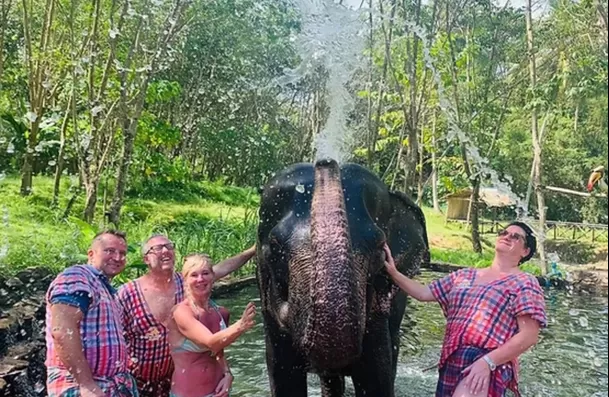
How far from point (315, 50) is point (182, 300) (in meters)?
16.6

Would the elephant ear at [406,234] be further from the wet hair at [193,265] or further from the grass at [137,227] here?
the grass at [137,227]

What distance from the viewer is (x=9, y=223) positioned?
1098 centimetres

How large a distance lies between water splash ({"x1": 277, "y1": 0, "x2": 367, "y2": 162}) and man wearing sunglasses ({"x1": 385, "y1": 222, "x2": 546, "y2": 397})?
11.7 m

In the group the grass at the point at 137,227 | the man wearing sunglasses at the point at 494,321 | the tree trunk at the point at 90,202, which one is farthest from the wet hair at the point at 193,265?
the tree trunk at the point at 90,202

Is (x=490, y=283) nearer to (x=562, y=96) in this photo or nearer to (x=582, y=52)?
(x=582, y=52)

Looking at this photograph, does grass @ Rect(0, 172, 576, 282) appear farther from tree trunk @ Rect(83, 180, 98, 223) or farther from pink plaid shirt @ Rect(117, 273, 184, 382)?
pink plaid shirt @ Rect(117, 273, 184, 382)

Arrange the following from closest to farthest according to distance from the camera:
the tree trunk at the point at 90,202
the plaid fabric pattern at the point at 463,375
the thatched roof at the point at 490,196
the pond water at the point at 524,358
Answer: the plaid fabric pattern at the point at 463,375, the pond water at the point at 524,358, the tree trunk at the point at 90,202, the thatched roof at the point at 490,196

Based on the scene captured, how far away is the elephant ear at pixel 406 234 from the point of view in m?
3.91

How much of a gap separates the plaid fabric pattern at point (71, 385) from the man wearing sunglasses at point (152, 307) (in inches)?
17.1

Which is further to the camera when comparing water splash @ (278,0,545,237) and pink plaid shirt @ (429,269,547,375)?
water splash @ (278,0,545,237)

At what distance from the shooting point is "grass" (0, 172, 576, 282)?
8.90m

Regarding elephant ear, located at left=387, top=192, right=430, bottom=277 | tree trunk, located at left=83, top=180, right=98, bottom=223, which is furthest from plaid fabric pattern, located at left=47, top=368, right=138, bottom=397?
tree trunk, located at left=83, top=180, right=98, bottom=223

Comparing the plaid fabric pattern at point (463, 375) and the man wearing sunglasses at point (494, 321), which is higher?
the man wearing sunglasses at point (494, 321)

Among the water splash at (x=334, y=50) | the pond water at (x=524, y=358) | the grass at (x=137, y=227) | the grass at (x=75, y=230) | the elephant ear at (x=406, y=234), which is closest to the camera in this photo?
the elephant ear at (x=406, y=234)
